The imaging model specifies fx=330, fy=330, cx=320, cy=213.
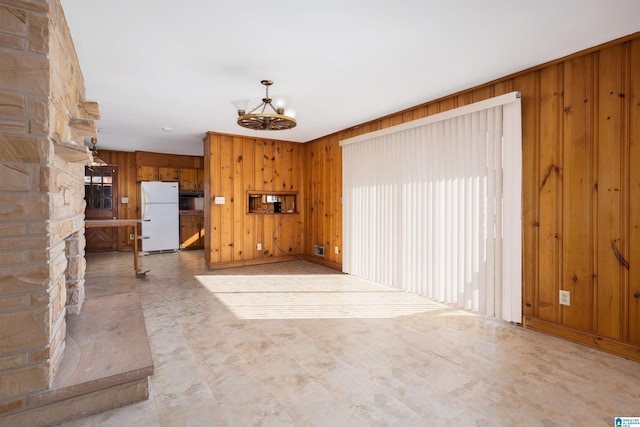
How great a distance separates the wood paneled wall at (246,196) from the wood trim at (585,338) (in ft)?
13.8

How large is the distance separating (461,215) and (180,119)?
3.87 metres

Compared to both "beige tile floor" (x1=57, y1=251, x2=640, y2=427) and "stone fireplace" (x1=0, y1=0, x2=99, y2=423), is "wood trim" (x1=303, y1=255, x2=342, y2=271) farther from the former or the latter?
"stone fireplace" (x1=0, y1=0, x2=99, y2=423)

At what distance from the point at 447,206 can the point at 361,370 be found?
2.13 metres

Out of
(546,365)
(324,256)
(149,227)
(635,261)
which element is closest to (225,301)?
(324,256)

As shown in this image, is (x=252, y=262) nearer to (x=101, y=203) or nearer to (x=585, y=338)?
(x=101, y=203)

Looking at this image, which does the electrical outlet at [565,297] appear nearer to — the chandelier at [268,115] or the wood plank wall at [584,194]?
the wood plank wall at [584,194]

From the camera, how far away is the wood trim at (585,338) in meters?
2.37

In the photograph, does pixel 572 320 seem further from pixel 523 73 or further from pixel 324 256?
pixel 324 256

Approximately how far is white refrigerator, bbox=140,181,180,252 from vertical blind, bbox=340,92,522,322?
15.0ft

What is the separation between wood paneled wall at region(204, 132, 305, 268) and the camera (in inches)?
217

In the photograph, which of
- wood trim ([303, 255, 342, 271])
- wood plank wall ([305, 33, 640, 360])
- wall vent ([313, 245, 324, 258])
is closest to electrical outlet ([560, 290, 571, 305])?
wood plank wall ([305, 33, 640, 360])

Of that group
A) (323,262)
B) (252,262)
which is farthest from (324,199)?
(252,262)

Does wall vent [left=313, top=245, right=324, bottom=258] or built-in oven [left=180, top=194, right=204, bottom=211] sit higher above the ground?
built-in oven [left=180, top=194, right=204, bottom=211]

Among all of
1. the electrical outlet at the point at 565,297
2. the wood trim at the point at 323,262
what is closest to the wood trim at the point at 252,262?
the wood trim at the point at 323,262
